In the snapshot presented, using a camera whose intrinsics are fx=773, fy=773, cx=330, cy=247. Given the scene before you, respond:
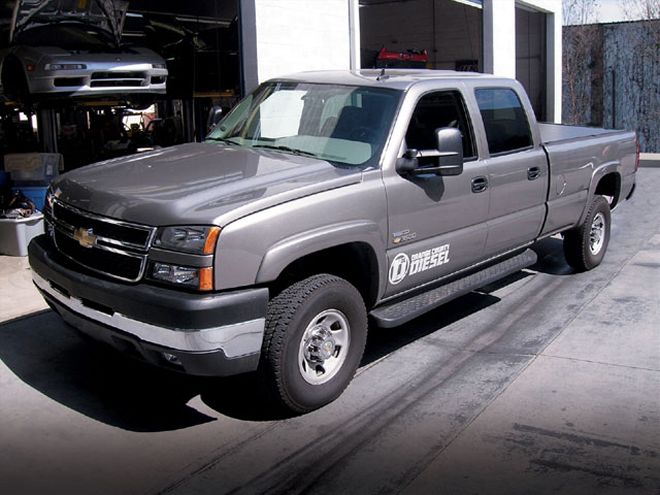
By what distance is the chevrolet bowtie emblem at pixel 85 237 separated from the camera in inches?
172

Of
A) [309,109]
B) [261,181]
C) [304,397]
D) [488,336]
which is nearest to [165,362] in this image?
[304,397]

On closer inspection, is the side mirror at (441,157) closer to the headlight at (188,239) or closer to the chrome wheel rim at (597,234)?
the headlight at (188,239)

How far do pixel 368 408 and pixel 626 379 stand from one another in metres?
1.78

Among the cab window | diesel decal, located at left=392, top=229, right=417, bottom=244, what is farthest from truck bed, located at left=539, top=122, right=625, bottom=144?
diesel decal, located at left=392, top=229, right=417, bottom=244

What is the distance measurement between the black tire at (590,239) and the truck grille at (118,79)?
6.20 meters

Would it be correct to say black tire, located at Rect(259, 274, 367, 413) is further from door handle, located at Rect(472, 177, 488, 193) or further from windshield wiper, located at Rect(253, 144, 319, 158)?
door handle, located at Rect(472, 177, 488, 193)

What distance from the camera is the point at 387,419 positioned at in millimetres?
4582

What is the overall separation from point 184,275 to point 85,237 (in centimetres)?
81

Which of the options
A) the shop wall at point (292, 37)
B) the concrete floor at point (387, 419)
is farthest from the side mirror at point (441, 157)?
the shop wall at point (292, 37)

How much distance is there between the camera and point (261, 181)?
4484 millimetres

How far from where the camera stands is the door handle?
5.71 meters

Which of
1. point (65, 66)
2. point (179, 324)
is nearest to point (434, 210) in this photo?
point (179, 324)

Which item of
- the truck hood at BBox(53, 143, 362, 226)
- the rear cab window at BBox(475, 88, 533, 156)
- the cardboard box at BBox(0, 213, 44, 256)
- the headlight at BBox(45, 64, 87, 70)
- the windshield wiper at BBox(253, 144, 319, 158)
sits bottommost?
the cardboard box at BBox(0, 213, 44, 256)

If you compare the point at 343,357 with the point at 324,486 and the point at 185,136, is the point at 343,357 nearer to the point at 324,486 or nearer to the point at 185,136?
the point at 324,486
